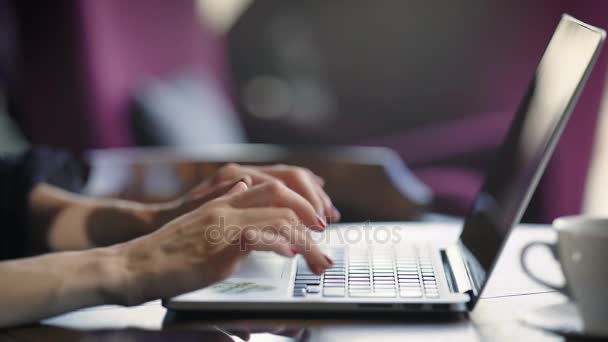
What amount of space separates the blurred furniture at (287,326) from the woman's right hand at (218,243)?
3 centimetres

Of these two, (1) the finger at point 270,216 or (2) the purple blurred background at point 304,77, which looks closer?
(1) the finger at point 270,216

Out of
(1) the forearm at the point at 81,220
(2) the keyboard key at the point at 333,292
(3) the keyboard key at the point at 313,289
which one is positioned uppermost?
(2) the keyboard key at the point at 333,292

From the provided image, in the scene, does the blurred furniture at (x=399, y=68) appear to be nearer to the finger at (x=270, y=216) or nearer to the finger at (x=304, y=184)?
the finger at (x=304, y=184)

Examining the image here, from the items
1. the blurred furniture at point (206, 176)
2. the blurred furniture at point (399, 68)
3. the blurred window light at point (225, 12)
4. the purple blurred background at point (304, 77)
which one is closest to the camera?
the blurred furniture at point (206, 176)

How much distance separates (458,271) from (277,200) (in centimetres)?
20

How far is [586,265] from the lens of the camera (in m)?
0.51

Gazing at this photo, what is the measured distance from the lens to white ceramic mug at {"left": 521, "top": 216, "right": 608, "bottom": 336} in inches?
19.8

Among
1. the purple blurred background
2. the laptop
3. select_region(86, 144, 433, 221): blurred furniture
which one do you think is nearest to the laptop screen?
the laptop

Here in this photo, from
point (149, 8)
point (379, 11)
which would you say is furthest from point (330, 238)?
point (379, 11)

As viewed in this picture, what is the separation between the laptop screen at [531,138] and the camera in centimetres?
53

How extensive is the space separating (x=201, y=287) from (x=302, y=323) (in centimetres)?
9

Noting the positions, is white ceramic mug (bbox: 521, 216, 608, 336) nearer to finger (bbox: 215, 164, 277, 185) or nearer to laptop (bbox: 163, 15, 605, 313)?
laptop (bbox: 163, 15, 605, 313)

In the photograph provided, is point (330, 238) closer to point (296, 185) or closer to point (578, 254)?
point (296, 185)

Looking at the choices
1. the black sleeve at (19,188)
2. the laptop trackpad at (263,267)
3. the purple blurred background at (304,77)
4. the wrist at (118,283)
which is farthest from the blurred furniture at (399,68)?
the wrist at (118,283)
